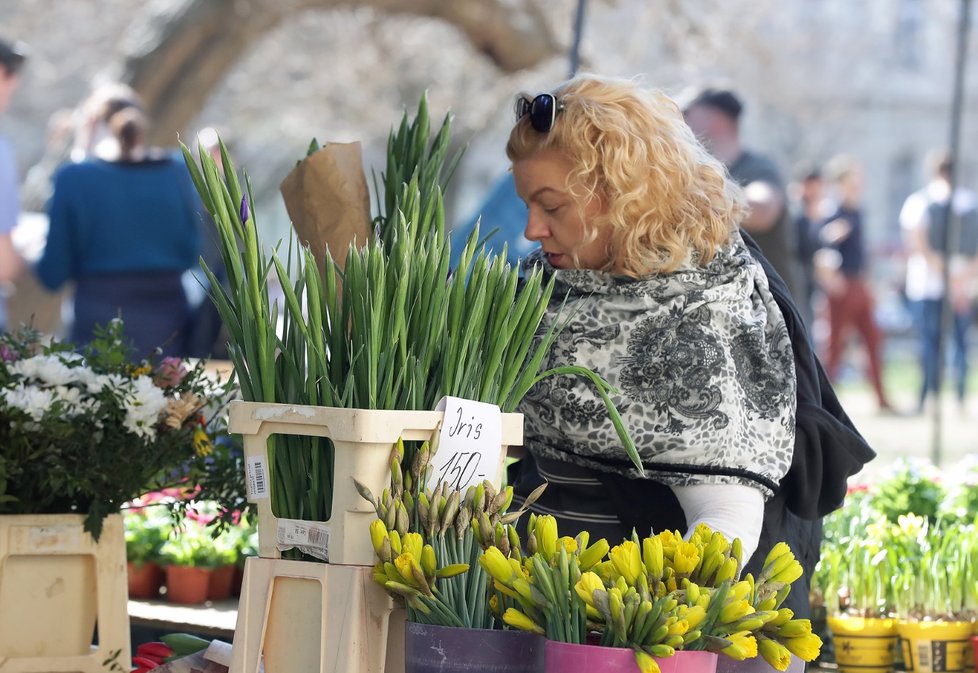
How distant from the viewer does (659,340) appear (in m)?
2.08

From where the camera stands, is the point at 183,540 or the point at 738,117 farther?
the point at 738,117

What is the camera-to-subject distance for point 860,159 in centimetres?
3388

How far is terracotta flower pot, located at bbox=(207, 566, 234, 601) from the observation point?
10.8ft

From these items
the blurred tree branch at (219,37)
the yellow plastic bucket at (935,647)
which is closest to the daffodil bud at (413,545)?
the yellow plastic bucket at (935,647)

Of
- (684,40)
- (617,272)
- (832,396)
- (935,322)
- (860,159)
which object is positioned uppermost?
(860,159)

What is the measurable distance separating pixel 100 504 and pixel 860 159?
33.1 metres

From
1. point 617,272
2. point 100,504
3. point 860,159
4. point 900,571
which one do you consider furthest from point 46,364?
point 860,159

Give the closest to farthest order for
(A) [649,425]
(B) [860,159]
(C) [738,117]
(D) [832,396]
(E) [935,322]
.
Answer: (A) [649,425] → (D) [832,396] → (C) [738,117] → (E) [935,322] → (B) [860,159]

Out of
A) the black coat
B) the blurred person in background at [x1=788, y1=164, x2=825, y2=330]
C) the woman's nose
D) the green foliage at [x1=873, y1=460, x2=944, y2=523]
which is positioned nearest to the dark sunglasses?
A: the woman's nose

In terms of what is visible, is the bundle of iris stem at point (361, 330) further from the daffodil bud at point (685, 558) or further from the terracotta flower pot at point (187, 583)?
the terracotta flower pot at point (187, 583)

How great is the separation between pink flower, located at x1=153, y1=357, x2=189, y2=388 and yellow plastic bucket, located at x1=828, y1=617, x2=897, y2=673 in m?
1.34

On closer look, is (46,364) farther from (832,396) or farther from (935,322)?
(935,322)

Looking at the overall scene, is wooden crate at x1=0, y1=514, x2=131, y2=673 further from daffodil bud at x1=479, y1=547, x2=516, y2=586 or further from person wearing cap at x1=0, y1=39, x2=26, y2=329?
person wearing cap at x1=0, y1=39, x2=26, y2=329

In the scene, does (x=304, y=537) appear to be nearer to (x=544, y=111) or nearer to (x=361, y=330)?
(x=361, y=330)
